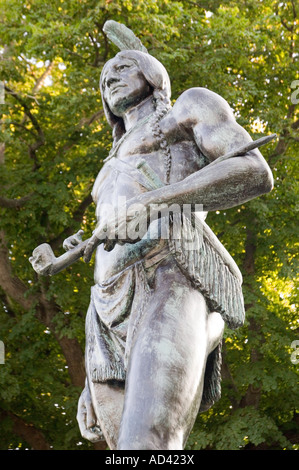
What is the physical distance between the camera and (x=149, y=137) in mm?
3730

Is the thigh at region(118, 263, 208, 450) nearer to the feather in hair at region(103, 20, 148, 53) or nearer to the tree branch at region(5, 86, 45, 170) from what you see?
the feather in hair at region(103, 20, 148, 53)

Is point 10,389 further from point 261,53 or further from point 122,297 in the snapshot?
point 122,297

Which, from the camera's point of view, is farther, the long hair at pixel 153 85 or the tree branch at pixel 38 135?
the tree branch at pixel 38 135

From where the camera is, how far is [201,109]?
357 centimetres

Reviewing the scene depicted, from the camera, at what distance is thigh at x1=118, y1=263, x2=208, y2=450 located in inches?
113

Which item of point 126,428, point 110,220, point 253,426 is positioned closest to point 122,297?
point 110,220

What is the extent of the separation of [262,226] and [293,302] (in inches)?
83.6

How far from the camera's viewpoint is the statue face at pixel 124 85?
156 inches

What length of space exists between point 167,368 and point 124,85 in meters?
1.65

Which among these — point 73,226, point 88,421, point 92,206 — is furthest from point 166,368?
point 92,206

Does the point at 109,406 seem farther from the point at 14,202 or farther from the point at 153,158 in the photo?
the point at 14,202
